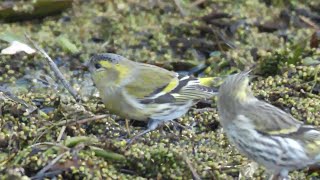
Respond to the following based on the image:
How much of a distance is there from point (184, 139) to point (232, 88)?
82 cm

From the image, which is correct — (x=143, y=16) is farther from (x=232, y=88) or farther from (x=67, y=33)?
(x=232, y=88)

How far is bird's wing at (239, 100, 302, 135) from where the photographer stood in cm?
498

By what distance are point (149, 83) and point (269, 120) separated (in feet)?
3.70

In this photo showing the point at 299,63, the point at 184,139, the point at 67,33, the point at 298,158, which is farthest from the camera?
the point at 67,33

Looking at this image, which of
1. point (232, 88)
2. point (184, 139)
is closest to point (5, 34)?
point (184, 139)

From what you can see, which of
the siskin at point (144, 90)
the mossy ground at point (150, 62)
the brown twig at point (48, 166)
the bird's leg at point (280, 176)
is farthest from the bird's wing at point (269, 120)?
the brown twig at point (48, 166)

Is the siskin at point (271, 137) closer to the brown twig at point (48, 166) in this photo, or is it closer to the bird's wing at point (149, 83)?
the bird's wing at point (149, 83)

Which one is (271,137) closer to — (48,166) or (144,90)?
(144,90)

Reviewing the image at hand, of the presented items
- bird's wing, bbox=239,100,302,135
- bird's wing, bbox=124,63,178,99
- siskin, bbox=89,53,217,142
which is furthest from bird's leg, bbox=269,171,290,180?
bird's wing, bbox=124,63,178,99

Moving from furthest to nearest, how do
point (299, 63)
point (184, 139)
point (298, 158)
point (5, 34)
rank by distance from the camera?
point (5, 34)
point (299, 63)
point (184, 139)
point (298, 158)

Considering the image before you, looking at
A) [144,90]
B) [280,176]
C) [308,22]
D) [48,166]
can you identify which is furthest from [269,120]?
[308,22]

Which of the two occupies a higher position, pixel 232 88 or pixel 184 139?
pixel 232 88

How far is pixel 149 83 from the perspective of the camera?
19.2ft

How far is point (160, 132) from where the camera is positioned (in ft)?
19.6
